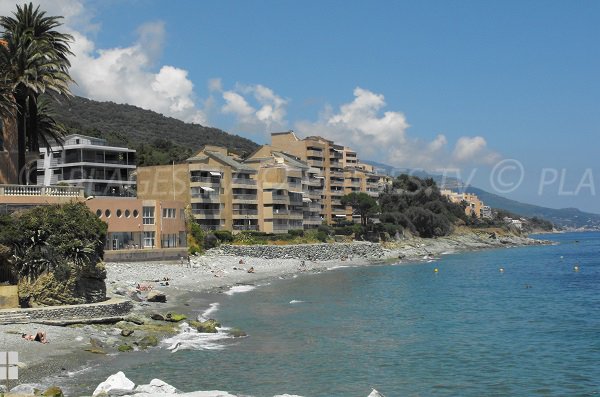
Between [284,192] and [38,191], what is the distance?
7043 cm

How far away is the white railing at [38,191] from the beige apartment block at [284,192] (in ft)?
215

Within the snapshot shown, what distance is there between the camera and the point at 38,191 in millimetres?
40281

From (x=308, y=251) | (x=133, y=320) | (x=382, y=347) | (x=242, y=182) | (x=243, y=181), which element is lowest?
(x=382, y=347)

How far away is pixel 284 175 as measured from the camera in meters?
110

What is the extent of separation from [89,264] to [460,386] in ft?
72.6

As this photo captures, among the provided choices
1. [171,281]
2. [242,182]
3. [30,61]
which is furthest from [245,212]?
[30,61]

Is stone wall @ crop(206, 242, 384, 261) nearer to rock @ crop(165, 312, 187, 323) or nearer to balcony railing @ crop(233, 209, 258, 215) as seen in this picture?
balcony railing @ crop(233, 209, 258, 215)

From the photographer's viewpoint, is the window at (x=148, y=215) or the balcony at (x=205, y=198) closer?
the window at (x=148, y=215)

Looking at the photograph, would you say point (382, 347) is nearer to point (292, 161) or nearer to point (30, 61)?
point (30, 61)

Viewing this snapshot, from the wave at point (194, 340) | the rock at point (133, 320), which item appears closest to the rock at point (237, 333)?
the wave at point (194, 340)

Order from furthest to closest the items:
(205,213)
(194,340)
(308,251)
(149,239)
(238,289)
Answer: (308,251)
(205,213)
(149,239)
(238,289)
(194,340)

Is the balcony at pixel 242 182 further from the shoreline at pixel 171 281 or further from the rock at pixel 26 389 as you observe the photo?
the rock at pixel 26 389

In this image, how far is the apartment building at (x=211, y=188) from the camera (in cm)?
9344

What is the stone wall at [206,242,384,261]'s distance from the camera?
92.8m
